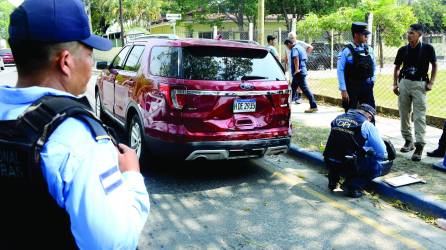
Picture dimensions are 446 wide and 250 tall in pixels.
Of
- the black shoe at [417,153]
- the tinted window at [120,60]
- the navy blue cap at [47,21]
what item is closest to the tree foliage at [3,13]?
the tinted window at [120,60]

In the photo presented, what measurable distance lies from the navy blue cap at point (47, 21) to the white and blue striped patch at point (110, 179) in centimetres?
42

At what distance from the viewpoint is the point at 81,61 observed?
1.38m

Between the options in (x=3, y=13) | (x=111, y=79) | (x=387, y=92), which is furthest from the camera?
(x=3, y=13)

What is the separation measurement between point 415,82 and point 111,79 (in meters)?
4.53

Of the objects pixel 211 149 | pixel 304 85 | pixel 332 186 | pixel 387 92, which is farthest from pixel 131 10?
pixel 332 186

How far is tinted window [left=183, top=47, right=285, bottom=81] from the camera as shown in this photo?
16.4 ft

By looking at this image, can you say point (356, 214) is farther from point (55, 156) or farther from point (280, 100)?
point (55, 156)

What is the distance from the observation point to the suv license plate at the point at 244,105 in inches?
196

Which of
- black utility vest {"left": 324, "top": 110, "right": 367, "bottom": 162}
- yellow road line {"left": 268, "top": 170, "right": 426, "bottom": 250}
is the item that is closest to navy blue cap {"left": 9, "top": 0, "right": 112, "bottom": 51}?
yellow road line {"left": 268, "top": 170, "right": 426, "bottom": 250}

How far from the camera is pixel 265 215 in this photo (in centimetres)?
433

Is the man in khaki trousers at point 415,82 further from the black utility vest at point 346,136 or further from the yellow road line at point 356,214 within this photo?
the yellow road line at point 356,214

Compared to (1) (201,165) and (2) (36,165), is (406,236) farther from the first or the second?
(2) (36,165)

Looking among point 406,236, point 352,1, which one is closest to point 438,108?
point 406,236

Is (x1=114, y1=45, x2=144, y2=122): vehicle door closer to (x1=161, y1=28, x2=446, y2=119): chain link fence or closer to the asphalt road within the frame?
the asphalt road
